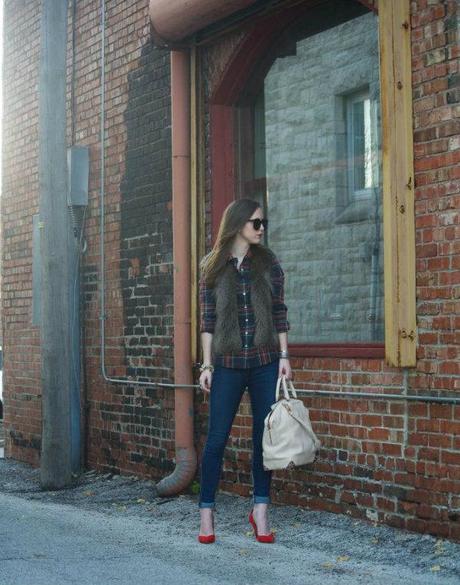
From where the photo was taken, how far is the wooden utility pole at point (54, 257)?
30.2 ft

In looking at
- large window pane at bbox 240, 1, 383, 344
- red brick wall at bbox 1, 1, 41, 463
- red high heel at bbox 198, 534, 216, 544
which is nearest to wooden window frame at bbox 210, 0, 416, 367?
large window pane at bbox 240, 1, 383, 344

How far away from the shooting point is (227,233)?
665 centimetres

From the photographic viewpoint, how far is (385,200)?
6.84 metres

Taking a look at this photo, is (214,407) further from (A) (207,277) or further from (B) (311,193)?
(B) (311,193)

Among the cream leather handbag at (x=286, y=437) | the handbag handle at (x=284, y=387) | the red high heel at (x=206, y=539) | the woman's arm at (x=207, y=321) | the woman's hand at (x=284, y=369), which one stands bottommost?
the red high heel at (x=206, y=539)

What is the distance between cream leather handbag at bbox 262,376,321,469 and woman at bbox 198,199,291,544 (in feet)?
0.64

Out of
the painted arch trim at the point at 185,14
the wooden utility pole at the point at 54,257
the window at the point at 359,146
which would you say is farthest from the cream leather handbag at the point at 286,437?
the wooden utility pole at the point at 54,257

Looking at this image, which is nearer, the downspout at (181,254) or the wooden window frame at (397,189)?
the wooden window frame at (397,189)

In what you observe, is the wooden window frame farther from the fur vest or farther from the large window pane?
the fur vest

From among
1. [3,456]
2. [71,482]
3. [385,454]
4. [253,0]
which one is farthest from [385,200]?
[3,456]

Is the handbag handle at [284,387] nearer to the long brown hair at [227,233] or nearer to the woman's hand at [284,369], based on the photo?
the woman's hand at [284,369]

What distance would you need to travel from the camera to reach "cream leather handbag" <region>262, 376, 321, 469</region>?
6.32 meters

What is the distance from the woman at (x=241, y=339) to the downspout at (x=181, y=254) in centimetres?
201

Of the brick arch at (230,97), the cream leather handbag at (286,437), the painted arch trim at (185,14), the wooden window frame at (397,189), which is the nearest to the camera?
the cream leather handbag at (286,437)
